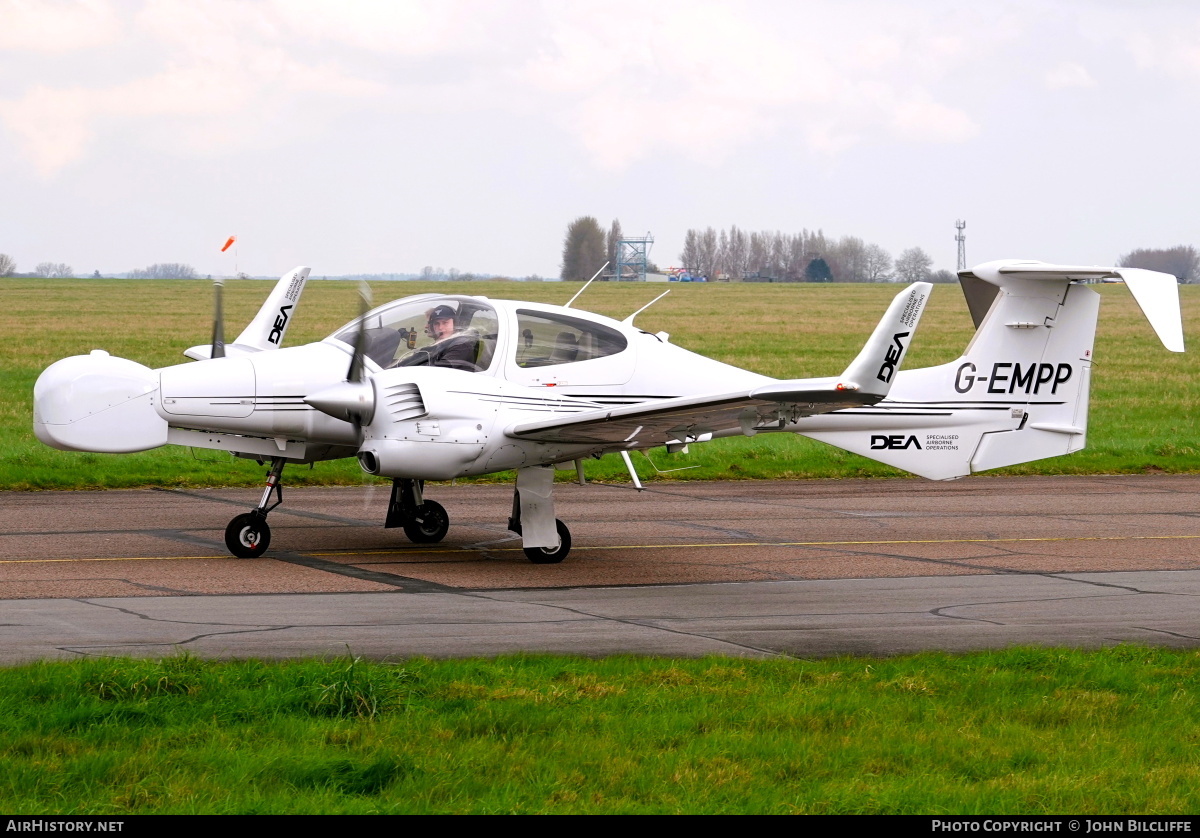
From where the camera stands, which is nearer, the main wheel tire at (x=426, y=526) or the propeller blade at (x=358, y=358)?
the propeller blade at (x=358, y=358)

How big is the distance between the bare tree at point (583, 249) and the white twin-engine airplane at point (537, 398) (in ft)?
377

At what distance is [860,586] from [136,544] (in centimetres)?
723

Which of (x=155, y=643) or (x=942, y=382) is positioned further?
(x=942, y=382)

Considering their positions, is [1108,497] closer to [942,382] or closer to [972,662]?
[942,382]

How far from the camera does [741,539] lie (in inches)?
575

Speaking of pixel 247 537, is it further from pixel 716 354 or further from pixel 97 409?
pixel 716 354

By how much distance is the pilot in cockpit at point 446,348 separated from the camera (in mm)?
12703

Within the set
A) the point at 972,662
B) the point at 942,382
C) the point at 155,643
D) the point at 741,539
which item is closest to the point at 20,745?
the point at 155,643

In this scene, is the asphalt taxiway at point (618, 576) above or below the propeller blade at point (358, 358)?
below

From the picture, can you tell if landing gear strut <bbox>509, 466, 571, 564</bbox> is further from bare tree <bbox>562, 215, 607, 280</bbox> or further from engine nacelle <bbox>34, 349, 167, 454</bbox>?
bare tree <bbox>562, 215, 607, 280</bbox>

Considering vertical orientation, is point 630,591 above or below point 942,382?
below

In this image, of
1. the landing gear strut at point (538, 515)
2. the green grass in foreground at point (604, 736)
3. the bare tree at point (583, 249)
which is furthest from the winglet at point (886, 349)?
the bare tree at point (583, 249)

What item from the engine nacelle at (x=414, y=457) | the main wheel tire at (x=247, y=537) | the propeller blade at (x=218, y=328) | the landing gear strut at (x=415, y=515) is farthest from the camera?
the landing gear strut at (x=415, y=515)

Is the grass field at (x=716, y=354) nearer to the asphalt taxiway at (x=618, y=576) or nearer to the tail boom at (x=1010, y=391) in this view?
the asphalt taxiway at (x=618, y=576)
